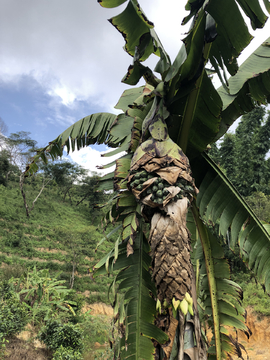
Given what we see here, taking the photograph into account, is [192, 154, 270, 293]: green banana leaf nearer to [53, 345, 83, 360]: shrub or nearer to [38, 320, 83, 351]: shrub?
[53, 345, 83, 360]: shrub

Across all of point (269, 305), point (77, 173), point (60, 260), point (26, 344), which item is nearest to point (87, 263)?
point (60, 260)

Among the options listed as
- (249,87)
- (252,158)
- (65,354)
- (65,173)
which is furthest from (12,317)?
(65,173)

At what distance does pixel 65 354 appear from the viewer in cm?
552

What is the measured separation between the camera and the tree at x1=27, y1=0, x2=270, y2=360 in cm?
145

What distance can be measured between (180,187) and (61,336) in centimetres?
641

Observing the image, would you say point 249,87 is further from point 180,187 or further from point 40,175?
point 40,175

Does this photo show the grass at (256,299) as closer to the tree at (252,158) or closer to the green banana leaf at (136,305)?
the tree at (252,158)

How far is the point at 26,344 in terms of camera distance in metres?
6.39

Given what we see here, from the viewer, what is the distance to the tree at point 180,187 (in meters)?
1.45

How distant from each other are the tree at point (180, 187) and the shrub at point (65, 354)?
445cm

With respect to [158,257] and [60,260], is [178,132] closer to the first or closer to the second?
[158,257]

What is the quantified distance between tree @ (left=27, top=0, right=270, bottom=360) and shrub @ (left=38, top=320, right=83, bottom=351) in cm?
488

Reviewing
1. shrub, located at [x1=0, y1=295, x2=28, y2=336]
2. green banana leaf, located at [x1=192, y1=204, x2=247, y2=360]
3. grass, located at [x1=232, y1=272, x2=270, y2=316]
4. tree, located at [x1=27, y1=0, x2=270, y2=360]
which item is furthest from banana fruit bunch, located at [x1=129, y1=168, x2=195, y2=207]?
grass, located at [x1=232, y1=272, x2=270, y2=316]

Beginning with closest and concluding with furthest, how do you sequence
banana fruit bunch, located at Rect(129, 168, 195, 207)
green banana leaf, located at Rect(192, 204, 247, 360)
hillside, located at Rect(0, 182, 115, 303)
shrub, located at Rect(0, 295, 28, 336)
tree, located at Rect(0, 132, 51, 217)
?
banana fruit bunch, located at Rect(129, 168, 195, 207) < green banana leaf, located at Rect(192, 204, 247, 360) < shrub, located at Rect(0, 295, 28, 336) < hillside, located at Rect(0, 182, 115, 303) < tree, located at Rect(0, 132, 51, 217)
